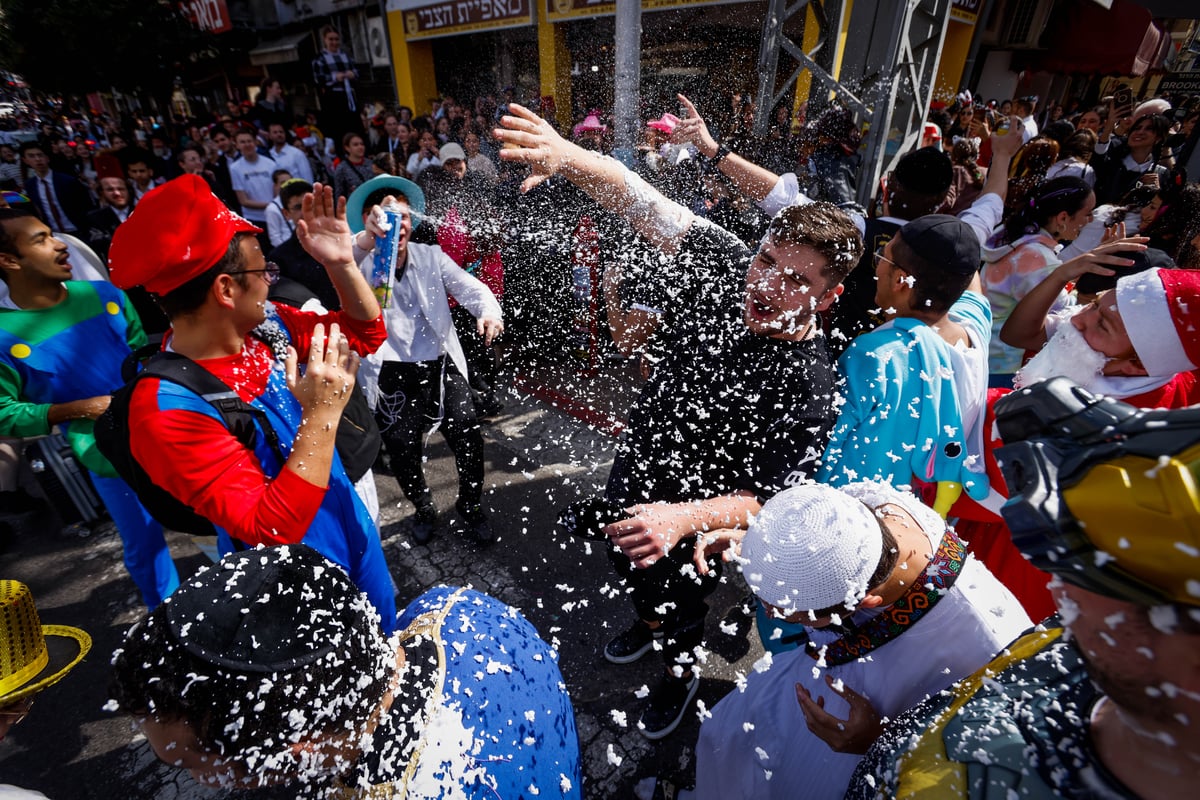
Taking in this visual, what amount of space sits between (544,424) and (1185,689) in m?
4.28

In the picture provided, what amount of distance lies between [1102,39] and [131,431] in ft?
58.9

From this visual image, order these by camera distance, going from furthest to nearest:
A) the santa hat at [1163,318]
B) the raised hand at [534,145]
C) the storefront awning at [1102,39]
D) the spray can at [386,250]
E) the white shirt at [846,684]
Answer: the storefront awning at [1102,39] → the spray can at [386,250] → the raised hand at [534,145] → the santa hat at [1163,318] → the white shirt at [846,684]

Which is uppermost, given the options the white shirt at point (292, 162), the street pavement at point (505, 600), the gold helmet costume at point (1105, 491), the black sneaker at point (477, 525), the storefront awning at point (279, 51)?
the storefront awning at point (279, 51)

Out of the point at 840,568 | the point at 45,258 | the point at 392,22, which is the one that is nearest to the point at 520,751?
the point at 840,568

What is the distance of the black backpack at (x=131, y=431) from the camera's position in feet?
4.99

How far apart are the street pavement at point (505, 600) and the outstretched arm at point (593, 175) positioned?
6.51 ft

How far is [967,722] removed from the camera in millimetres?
967

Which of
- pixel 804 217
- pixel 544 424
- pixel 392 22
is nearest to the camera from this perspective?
pixel 804 217

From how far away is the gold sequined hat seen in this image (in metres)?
1.33

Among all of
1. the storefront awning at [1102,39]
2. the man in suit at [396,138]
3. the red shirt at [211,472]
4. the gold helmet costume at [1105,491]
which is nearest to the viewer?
the gold helmet costume at [1105,491]

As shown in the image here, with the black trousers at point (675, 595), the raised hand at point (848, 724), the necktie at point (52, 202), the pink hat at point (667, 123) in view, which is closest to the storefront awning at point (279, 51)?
the necktie at point (52, 202)

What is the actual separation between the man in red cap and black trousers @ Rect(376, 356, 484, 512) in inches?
58.9

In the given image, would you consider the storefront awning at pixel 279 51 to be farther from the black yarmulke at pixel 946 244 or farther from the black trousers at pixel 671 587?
the black yarmulke at pixel 946 244

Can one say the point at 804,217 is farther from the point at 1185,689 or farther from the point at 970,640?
the point at 1185,689
